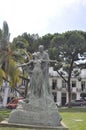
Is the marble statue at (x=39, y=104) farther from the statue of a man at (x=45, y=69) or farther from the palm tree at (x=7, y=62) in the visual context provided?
the palm tree at (x=7, y=62)

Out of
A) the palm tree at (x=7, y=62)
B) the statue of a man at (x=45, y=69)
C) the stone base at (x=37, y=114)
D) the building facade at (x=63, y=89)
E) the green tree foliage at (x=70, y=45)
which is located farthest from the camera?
the building facade at (x=63, y=89)

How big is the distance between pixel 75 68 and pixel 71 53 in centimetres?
597

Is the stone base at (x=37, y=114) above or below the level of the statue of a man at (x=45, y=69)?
below

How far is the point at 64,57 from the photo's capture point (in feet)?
132

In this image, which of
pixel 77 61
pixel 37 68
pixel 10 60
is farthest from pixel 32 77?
pixel 77 61

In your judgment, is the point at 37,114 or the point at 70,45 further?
the point at 70,45

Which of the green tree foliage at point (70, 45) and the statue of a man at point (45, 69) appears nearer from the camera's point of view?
the statue of a man at point (45, 69)

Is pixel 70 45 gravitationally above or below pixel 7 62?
above

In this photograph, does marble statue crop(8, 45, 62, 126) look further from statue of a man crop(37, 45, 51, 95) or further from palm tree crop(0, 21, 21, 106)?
palm tree crop(0, 21, 21, 106)

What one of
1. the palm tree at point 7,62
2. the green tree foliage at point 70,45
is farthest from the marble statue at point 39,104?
the green tree foliage at point 70,45

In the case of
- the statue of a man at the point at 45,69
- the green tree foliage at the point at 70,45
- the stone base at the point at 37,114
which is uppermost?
the green tree foliage at the point at 70,45

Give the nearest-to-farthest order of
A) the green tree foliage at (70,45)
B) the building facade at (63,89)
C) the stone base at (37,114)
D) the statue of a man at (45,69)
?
the stone base at (37,114), the statue of a man at (45,69), the green tree foliage at (70,45), the building facade at (63,89)

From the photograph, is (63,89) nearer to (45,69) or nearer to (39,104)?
(45,69)

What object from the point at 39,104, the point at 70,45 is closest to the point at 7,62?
the point at 70,45
